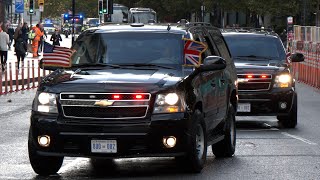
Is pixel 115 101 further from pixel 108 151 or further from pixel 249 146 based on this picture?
pixel 249 146

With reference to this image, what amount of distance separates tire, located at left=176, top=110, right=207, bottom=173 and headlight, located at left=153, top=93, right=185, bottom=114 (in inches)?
11.9

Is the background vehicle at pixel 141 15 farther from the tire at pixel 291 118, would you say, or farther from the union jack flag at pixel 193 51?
the union jack flag at pixel 193 51

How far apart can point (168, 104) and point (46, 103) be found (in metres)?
1.34

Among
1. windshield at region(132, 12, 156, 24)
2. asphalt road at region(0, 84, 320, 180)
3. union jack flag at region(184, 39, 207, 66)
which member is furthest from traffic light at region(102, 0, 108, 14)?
union jack flag at region(184, 39, 207, 66)

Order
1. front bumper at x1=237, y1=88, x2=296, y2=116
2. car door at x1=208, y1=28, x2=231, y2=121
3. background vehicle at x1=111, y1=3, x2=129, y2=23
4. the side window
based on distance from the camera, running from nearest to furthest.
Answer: car door at x1=208, y1=28, x2=231, y2=121, the side window, front bumper at x1=237, y1=88, x2=296, y2=116, background vehicle at x1=111, y1=3, x2=129, y2=23

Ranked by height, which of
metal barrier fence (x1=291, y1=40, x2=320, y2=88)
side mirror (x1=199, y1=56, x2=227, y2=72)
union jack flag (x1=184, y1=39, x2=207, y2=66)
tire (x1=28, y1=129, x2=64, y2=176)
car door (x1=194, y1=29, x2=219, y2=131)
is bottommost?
metal barrier fence (x1=291, y1=40, x2=320, y2=88)

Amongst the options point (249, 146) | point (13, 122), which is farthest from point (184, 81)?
point (13, 122)

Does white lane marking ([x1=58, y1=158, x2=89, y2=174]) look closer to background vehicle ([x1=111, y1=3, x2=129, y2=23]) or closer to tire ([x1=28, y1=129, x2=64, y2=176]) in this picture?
tire ([x1=28, y1=129, x2=64, y2=176])

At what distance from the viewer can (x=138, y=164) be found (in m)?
12.9

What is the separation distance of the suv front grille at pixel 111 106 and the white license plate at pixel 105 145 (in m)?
0.26

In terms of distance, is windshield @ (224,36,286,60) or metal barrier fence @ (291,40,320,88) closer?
windshield @ (224,36,286,60)

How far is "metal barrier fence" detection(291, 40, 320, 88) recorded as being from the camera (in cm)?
3616

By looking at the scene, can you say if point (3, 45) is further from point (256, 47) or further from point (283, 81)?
point (283, 81)

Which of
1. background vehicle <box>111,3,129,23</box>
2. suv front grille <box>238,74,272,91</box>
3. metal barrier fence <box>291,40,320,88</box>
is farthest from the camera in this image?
background vehicle <box>111,3,129,23</box>
